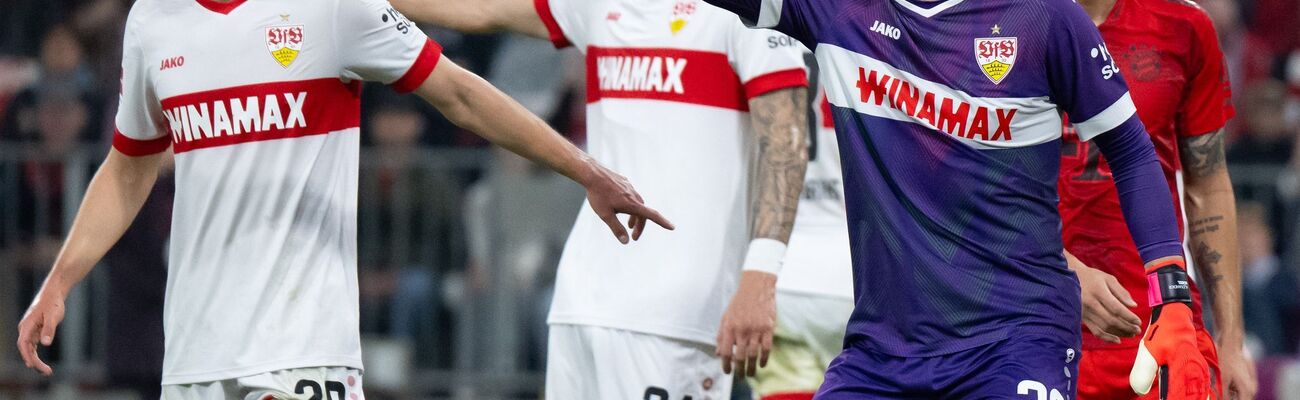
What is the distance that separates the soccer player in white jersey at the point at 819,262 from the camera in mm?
7090

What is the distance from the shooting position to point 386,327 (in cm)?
1190

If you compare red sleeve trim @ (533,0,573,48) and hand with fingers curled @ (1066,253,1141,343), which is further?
red sleeve trim @ (533,0,573,48)

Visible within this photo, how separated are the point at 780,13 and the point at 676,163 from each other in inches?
38.2

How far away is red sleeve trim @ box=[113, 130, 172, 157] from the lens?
18.1ft

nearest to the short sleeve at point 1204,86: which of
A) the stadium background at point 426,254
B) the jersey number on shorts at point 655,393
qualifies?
the jersey number on shorts at point 655,393

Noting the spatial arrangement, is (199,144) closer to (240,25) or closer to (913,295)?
(240,25)

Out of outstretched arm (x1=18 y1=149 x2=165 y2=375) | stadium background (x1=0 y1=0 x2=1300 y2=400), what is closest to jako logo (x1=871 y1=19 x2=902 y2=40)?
outstretched arm (x1=18 y1=149 x2=165 y2=375)

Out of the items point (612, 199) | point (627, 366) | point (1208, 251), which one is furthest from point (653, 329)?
point (1208, 251)

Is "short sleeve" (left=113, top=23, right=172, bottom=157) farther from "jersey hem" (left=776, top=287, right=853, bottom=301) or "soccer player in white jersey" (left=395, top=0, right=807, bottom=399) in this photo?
"jersey hem" (left=776, top=287, right=853, bottom=301)

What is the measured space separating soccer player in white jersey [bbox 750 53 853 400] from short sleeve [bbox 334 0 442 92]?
244 cm

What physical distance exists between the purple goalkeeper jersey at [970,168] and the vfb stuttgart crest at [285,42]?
170 cm

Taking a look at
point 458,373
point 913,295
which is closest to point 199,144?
point 913,295

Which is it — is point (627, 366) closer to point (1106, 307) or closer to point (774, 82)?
point (774, 82)

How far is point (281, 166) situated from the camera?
505 centimetres
